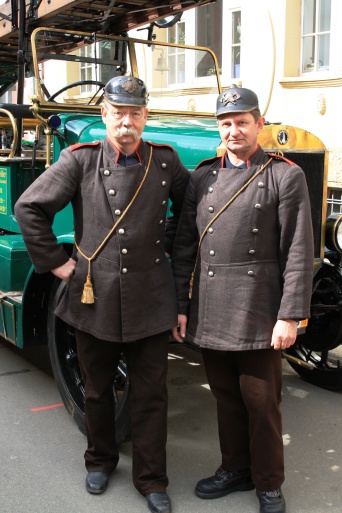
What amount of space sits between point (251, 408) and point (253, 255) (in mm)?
647

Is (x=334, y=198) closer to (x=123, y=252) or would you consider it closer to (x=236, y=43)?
(x=236, y=43)

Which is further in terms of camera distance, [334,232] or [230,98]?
[334,232]

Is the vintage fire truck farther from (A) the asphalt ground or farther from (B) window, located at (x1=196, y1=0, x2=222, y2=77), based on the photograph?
(B) window, located at (x1=196, y1=0, x2=222, y2=77)

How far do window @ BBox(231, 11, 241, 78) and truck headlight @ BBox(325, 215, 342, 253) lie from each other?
257 inches

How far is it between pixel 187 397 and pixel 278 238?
1798 mm

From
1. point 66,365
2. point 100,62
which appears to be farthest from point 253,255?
point 100,62

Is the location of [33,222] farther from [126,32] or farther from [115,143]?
[126,32]

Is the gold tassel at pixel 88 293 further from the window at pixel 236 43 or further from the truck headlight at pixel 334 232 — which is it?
the window at pixel 236 43

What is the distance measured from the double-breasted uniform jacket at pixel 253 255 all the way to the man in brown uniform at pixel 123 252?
20 centimetres

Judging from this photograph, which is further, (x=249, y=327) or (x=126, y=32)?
(x=126, y=32)

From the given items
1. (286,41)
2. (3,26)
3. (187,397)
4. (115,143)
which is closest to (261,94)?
(286,41)

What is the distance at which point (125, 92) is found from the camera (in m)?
2.70

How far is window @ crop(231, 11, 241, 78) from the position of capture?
977cm

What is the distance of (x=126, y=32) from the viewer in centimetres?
469
